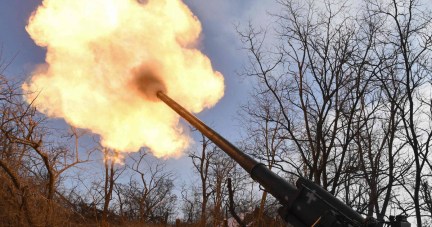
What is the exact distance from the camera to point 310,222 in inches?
185

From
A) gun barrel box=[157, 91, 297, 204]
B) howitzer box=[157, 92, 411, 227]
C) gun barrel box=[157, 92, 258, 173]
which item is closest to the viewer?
howitzer box=[157, 92, 411, 227]

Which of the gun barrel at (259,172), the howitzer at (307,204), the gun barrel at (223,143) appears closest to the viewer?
the howitzer at (307,204)

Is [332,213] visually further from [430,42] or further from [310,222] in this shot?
[430,42]

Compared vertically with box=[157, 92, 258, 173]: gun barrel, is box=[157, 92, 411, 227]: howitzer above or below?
below

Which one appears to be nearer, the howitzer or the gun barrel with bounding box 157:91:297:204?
the howitzer

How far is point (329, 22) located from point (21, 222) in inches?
519

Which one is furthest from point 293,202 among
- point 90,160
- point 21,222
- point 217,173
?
point 217,173

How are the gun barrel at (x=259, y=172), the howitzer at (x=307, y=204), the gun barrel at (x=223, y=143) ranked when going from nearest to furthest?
the howitzer at (x=307, y=204)
the gun barrel at (x=259, y=172)
the gun barrel at (x=223, y=143)

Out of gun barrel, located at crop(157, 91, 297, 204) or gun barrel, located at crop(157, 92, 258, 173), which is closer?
gun barrel, located at crop(157, 91, 297, 204)

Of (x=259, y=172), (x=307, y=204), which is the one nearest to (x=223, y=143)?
(x=259, y=172)

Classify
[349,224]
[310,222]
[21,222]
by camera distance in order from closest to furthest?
1. [349,224]
2. [310,222]
3. [21,222]

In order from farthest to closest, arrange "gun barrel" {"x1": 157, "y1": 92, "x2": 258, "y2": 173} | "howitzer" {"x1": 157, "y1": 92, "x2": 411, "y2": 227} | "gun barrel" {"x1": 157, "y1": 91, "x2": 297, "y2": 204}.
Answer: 1. "gun barrel" {"x1": 157, "y1": 92, "x2": 258, "y2": 173}
2. "gun barrel" {"x1": 157, "y1": 91, "x2": 297, "y2": 204}
3. "howitzer" {"x1": 157, "y1": 92, "x2": 411, "y2": 227}

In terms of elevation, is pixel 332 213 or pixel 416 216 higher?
pixel 416 216

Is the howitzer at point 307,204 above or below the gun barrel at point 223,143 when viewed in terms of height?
below
